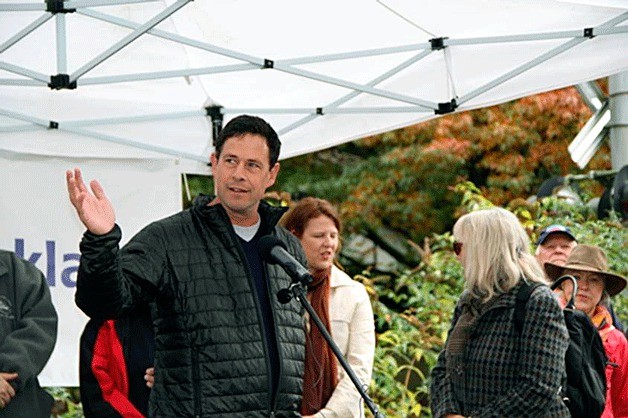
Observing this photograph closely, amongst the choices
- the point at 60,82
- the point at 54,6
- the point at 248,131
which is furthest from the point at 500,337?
the point at 60,82

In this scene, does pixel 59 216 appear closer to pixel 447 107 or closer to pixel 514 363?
pixel 447 107

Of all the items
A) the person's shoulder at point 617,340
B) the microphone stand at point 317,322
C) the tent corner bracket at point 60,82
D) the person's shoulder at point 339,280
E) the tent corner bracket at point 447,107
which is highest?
the tent corner bracket at point 60,82

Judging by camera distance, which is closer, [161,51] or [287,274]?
[287,274]

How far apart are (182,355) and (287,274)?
454mm

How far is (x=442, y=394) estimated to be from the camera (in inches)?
229

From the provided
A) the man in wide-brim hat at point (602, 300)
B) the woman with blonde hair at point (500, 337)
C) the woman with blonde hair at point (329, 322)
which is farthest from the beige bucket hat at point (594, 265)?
the woman with blonde hair at point (500, 337)

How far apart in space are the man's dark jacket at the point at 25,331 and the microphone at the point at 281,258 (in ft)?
6.70

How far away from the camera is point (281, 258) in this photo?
4645 mm

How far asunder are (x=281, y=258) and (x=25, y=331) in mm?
2256

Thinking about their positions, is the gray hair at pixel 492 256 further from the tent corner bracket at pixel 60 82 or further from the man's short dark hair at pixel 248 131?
the tent corner bracket at pixel 60 82

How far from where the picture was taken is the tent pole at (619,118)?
11633mm

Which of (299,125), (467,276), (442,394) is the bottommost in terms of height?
(442,394)

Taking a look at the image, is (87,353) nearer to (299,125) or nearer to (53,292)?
(53,292)

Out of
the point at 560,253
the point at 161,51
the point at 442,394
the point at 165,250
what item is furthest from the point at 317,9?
the point at 165,250
